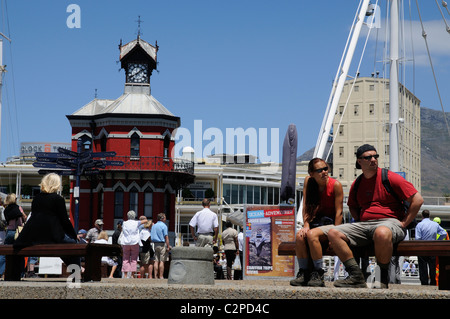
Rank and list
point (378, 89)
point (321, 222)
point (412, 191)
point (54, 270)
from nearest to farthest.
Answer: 1. point (412, 191)
2. point (321, 222)
3. point (54, 270)
4. point (378, 89)

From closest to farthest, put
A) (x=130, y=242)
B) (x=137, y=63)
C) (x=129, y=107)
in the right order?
1. (x=130, y=242)
2. (x=129, y=107)
3. (x=137, y=63)

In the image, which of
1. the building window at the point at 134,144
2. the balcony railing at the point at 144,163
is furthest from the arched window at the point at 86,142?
the building window at the point at 134,144

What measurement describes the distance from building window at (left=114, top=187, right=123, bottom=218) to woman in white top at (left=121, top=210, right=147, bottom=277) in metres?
30.0

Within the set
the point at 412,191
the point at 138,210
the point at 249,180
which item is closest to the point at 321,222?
the point at 412,191

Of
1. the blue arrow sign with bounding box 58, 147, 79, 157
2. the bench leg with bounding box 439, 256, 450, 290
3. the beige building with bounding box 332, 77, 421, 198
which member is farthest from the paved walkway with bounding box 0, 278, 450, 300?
the beige building with bounding box 332, 77, 421, 198

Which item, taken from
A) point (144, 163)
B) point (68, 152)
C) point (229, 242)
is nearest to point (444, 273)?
point (229, 242)

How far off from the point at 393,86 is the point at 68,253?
16.2 metres

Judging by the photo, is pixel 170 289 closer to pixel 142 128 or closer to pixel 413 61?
pixel 413 61

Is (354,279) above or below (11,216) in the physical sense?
below

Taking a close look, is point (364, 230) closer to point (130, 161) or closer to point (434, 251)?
point (434, 251)

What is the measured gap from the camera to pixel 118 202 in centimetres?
4888

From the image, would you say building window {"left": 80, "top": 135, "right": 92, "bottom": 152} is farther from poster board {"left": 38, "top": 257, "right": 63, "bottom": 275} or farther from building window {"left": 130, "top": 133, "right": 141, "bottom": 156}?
poster board {"left": 38, "top": 257, "right": 63, "bottom": 275}

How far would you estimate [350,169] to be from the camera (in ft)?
417

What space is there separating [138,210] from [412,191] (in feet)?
138
